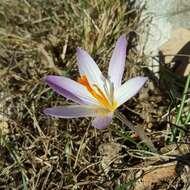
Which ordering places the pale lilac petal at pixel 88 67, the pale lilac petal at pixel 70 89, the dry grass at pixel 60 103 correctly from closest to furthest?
the pale lilac petal at pixel 70 89
the pale lilac petal at pixel 88 67
the dry grass at pixel 60 103

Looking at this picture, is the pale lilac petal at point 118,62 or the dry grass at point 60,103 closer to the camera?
the pale lilac petal at point 118,62

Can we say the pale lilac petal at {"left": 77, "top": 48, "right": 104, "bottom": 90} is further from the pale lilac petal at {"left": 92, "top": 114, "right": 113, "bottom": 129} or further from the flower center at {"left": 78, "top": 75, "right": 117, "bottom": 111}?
the pale lilac petal at {"left": 92, "top": 114, "right": 113, "bottom": 129}

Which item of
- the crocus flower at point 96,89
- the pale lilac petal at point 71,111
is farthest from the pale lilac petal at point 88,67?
the pale lilac petal at point 71,111

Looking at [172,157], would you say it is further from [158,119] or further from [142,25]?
[142,25]

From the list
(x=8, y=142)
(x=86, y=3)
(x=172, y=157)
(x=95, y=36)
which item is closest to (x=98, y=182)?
(x=172, y=157)

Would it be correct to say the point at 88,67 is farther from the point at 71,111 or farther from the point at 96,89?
the point at 71,111

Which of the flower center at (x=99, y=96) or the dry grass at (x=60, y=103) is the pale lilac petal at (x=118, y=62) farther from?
the dry grass at (x=60, y=103)
